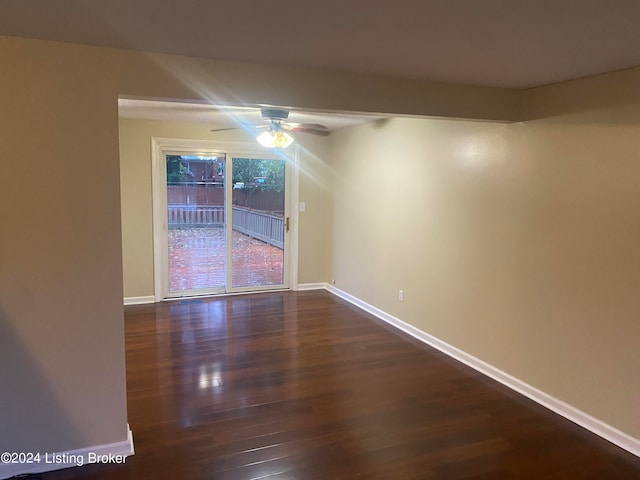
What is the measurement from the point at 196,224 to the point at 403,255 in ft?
9.50

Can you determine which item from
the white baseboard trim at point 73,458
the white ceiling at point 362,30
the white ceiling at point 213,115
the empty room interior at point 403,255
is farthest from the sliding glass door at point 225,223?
the white ceiling at point 362,30

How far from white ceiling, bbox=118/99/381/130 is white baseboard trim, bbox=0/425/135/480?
9.11 ft

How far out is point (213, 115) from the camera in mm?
4727

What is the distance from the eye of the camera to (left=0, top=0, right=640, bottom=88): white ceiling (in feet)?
5.42

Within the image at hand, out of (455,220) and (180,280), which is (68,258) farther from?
(180,280)

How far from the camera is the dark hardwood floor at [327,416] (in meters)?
2.46

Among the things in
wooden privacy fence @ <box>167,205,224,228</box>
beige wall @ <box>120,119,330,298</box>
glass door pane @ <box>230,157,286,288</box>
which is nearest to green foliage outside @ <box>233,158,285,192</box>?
glass door pane @ <box>230,157,286,288</box>

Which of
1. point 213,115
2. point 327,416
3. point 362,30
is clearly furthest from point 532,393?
point 213,115

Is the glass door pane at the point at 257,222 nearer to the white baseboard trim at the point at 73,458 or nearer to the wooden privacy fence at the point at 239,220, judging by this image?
the wooden privacy fence at the point at 239,220

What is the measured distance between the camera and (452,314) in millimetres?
4117

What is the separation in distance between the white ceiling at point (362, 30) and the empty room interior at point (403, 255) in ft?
0.05

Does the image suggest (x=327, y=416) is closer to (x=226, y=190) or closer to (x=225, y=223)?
(x=225, y=223)

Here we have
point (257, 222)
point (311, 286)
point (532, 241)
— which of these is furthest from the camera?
point (311, 286)

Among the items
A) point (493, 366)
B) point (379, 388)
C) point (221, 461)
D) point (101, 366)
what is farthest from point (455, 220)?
point (101, 366)
